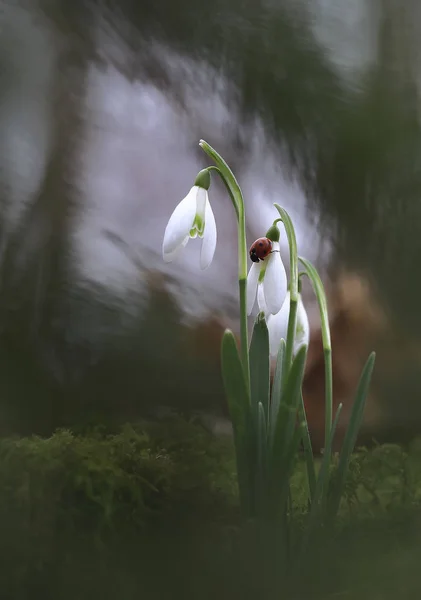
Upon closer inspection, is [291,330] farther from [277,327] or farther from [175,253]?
[175,253]

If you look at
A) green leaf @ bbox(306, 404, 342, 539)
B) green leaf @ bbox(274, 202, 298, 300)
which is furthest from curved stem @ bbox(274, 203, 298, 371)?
green leaf @ bbox(306, 404, 342, 539)

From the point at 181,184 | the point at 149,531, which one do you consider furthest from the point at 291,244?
the point at 149,531

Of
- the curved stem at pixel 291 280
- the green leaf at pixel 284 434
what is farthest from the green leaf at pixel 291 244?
the green leaf at pixel 284 434

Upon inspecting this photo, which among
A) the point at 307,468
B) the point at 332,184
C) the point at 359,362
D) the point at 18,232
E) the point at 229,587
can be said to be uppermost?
the point at 332,184

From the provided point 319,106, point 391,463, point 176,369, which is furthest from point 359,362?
point 319,106

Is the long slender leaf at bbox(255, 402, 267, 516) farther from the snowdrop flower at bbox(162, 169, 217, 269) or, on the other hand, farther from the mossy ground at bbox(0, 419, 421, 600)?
the snowdrop flower at bbox(162, 169, 217, 269)

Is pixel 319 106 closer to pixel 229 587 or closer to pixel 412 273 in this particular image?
pixel 412 273
